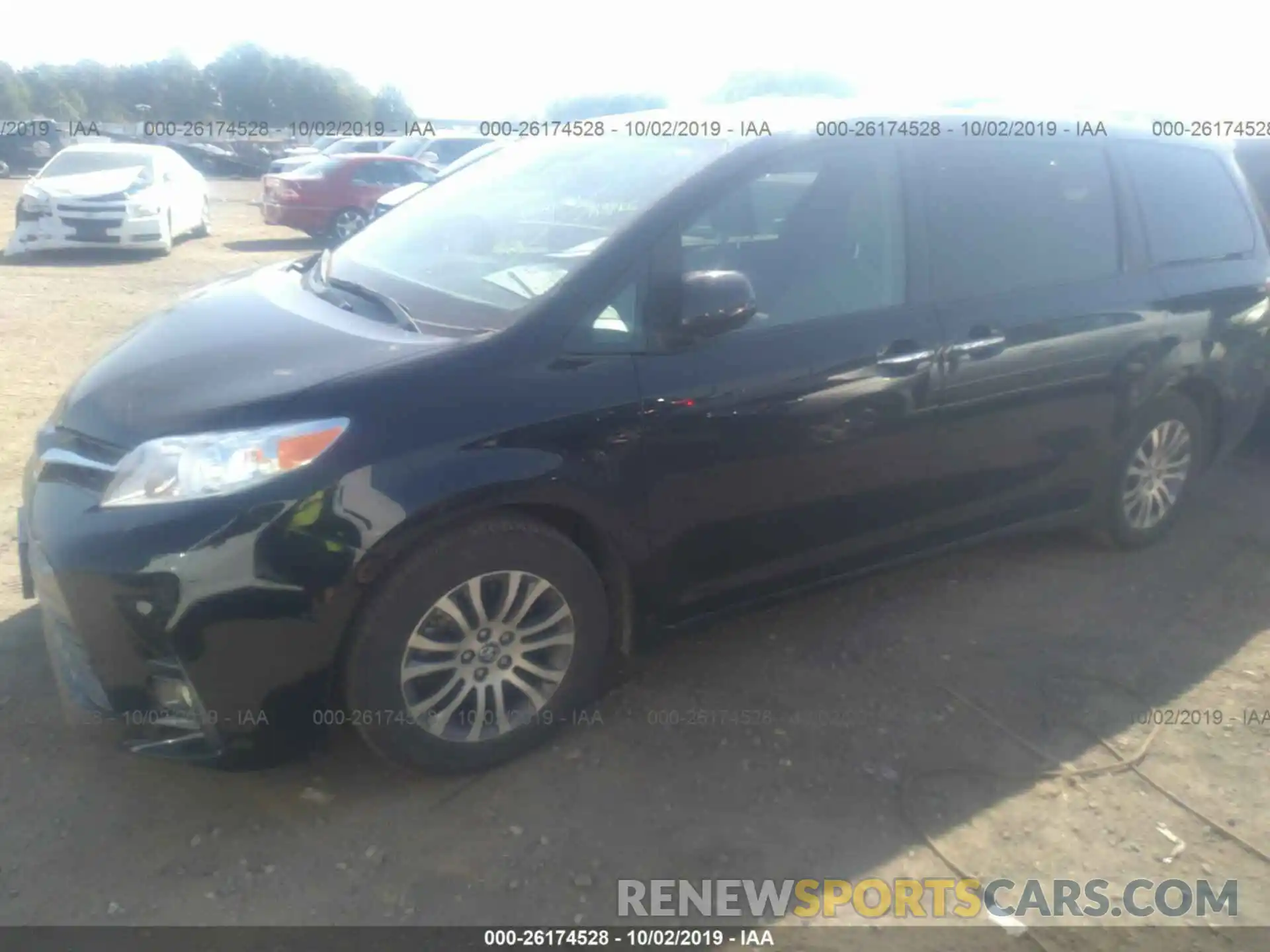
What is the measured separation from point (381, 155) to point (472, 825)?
15.4m

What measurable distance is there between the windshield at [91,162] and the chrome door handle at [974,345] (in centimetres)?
1264

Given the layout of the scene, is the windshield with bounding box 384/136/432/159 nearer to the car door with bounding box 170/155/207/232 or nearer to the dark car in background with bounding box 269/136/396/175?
the dark car in background with bounding box 269/136/396/175

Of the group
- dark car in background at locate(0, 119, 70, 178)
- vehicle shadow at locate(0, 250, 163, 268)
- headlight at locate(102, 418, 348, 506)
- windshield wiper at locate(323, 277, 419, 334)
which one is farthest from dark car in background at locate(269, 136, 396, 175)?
headlight at locate(102, 418, 348, 506)

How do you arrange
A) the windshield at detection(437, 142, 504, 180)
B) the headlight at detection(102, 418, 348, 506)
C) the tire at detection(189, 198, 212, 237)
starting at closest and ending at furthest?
the headlight at detection(102, 418, 348, 506), the windshield at detection(437, 142, 504, 180), the tire at detection(189, 198, 212, 237)

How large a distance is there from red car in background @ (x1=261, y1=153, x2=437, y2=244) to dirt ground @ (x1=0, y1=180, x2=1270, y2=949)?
40.4 feet

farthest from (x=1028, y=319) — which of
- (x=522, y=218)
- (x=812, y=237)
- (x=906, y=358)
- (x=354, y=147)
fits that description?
(x=354, y=147)

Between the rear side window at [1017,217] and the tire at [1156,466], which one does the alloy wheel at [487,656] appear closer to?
the rear side window at [1017,217]

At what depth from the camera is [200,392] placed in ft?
9.15

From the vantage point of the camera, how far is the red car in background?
15.7 meters

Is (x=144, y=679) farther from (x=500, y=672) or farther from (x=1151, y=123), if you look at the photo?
(x=1151, y=123)

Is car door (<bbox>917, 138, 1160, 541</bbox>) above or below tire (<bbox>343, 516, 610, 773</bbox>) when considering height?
above

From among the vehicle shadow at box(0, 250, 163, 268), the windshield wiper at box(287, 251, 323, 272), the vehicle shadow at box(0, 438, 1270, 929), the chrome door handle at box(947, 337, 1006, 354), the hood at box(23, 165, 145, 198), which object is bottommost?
the vehicle shadow at box(0, 438, 1270, 929)

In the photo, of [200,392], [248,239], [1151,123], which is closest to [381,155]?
[248,239]

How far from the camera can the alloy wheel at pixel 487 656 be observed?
285cm
